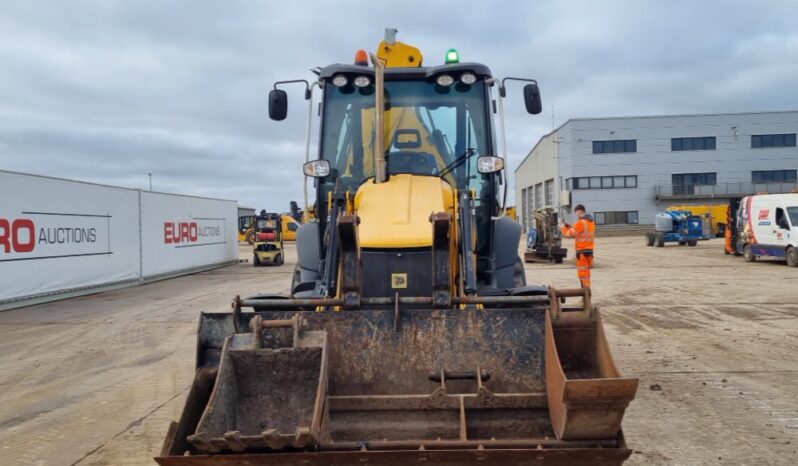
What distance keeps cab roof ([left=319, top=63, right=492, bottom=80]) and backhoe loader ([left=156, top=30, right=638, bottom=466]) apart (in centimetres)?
83

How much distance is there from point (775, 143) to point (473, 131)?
54.2 meters

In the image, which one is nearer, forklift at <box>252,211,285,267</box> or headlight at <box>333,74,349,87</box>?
headlight at <box>333,74,349,87</box>

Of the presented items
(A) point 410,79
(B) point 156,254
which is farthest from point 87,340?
(B) point 156,254

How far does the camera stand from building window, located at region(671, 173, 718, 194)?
Result: 5184 cm

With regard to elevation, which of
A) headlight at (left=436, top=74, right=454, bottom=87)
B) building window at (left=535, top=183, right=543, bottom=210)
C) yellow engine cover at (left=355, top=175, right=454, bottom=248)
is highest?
building window at (left=535, top=183, right=543, bottom=210)

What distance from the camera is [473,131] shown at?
6164mm

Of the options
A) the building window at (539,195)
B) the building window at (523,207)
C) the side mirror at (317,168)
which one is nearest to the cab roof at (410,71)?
the side mirror at (317,168)

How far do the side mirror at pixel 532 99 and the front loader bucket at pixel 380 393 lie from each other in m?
2.58

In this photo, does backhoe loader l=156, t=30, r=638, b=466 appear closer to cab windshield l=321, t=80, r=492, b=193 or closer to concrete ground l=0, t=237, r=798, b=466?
cab windshield l=321, t=80, r=492, b=193

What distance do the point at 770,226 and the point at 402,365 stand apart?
21944mm

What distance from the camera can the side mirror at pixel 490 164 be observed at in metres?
5.89

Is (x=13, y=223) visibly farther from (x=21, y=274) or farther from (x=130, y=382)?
(x=130, y=382)

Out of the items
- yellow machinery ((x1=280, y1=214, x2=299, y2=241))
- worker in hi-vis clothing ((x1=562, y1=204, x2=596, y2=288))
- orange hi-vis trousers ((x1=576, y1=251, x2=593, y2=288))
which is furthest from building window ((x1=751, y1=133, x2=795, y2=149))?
orange hi-vis trousers ((x1=576, y1=251, x2=593, y2=288))

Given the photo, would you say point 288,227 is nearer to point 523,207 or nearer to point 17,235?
point 523,207
